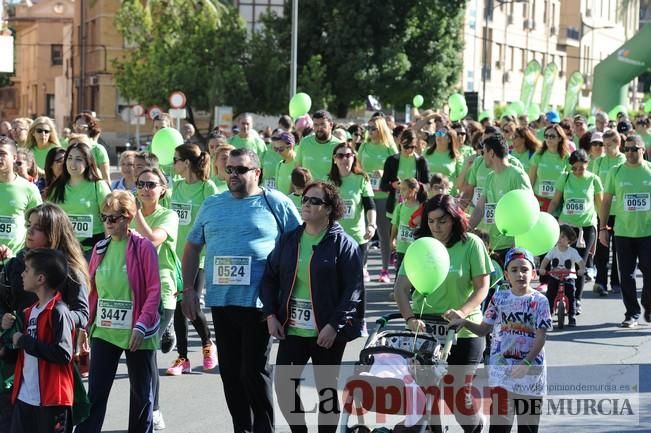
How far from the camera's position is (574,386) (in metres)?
9.38

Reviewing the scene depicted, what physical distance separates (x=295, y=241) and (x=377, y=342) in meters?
0.79

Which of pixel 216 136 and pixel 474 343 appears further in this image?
pixel 216 136

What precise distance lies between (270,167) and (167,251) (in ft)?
24.9

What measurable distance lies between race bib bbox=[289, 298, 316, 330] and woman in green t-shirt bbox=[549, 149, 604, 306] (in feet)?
22.6

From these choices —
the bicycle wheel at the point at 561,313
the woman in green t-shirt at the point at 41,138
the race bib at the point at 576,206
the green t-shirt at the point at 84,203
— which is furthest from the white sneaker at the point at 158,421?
the race bib at the point at 576,206

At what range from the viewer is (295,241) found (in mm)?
6977

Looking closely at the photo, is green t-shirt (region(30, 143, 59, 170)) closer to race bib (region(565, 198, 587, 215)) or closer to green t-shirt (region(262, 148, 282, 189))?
green t-shirt (region(262, 148, 282, 189))

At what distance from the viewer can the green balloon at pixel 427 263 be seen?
6.75 metres

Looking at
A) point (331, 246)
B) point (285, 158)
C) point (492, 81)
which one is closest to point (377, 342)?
point (331, 246)

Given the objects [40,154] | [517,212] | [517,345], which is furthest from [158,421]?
[40,154]

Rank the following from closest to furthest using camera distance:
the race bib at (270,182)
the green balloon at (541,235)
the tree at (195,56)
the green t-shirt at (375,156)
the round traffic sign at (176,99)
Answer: the green balloon at (541,235) < the green t-shirt at (375,156) < the race bib at (270,182) < the round traffic sign at (176,99) < the tree at (195,56)

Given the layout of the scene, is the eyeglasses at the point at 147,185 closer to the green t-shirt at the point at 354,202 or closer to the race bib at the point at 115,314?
the race bib at the point at 115,314

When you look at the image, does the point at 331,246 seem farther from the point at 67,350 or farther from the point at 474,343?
the point at 67,350

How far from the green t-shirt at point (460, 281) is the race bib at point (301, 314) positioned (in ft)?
2.07
